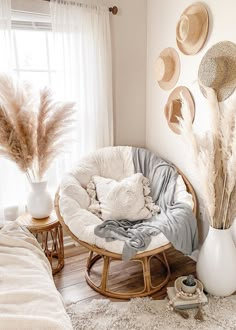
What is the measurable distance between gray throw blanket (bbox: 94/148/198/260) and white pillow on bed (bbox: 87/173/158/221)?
63 mm

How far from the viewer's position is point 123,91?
2.83 meters

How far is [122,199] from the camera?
7.47 feet

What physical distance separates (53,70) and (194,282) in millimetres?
1945

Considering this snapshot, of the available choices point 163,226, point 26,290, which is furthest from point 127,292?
point 26,290

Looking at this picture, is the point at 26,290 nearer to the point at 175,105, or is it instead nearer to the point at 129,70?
the point at 175,105

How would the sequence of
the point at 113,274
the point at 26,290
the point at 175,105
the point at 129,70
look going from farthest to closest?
1. the point at 129,70
2. the point at 175,105
3. the point at 113,274
4. the point at 26,290

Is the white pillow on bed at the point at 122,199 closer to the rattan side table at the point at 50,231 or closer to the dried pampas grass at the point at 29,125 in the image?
the rattan side table at the point at 50,231

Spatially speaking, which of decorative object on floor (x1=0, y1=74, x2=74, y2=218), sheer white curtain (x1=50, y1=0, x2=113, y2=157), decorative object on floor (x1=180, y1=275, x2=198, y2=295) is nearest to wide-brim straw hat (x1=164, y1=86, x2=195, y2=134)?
sheer white curtain (x1=50, y1=0, x2=113, y2=157)

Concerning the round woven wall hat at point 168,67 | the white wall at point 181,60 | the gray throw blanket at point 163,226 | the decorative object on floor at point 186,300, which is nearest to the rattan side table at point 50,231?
the gray throw blanket at point 163,226

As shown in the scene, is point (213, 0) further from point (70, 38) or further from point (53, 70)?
point (53, 70)

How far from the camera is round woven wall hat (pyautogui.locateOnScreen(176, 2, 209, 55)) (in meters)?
2.15

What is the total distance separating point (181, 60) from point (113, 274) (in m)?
1.81

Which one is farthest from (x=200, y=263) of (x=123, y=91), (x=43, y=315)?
(x=123, y=91)

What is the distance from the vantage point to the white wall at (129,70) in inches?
105
